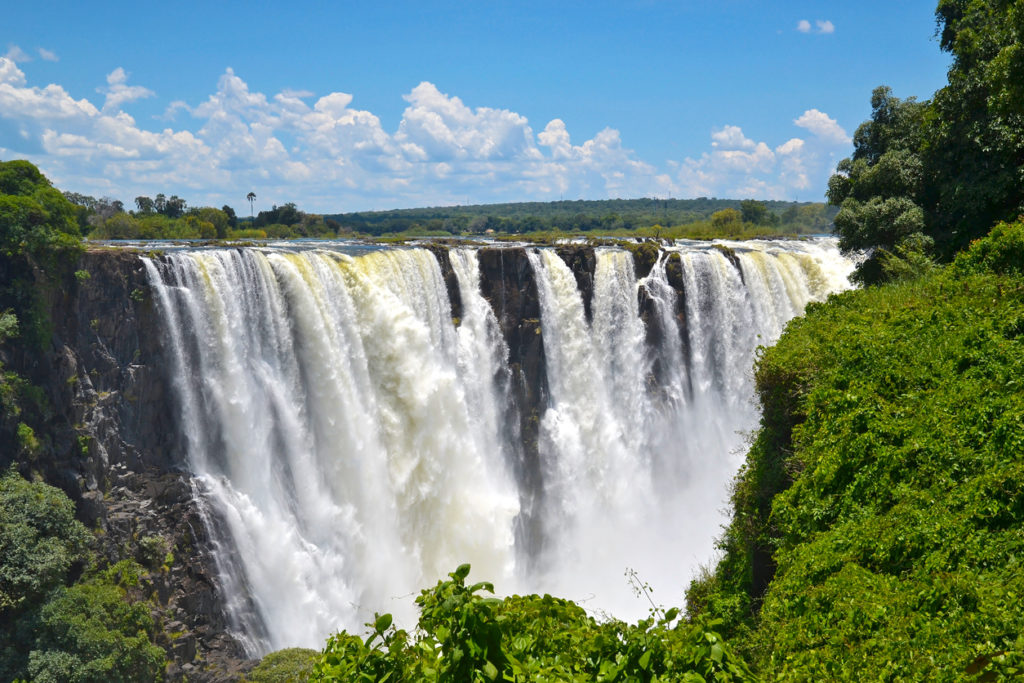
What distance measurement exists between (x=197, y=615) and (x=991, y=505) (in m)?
18.2

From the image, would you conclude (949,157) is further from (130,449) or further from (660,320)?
(130,449)

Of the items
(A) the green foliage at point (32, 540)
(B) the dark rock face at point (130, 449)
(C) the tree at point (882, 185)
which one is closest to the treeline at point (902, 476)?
(C) the tree at point (882, 185)

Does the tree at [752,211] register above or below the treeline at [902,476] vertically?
above

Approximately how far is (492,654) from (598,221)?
104 m

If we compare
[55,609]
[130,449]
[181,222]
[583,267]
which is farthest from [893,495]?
[181,222]

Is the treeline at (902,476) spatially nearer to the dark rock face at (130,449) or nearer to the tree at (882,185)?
the tree at (882,185)

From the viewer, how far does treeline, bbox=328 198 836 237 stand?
70875 mm

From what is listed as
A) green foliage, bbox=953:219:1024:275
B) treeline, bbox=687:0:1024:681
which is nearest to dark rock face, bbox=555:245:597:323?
treeline, bbox=687:0:1024:681

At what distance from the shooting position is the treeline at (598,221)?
70875mm

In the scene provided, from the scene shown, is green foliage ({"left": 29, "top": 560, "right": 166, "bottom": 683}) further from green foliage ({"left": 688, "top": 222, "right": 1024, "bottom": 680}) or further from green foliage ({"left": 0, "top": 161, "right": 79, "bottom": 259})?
green foliage ({"left": 688, "top": 222, "right": 1024, "bottom": 680})

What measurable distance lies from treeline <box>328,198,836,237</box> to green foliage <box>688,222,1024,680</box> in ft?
142

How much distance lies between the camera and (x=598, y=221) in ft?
348

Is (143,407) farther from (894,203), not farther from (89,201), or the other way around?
(89,201)

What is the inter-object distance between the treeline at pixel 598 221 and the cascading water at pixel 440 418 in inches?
1068
